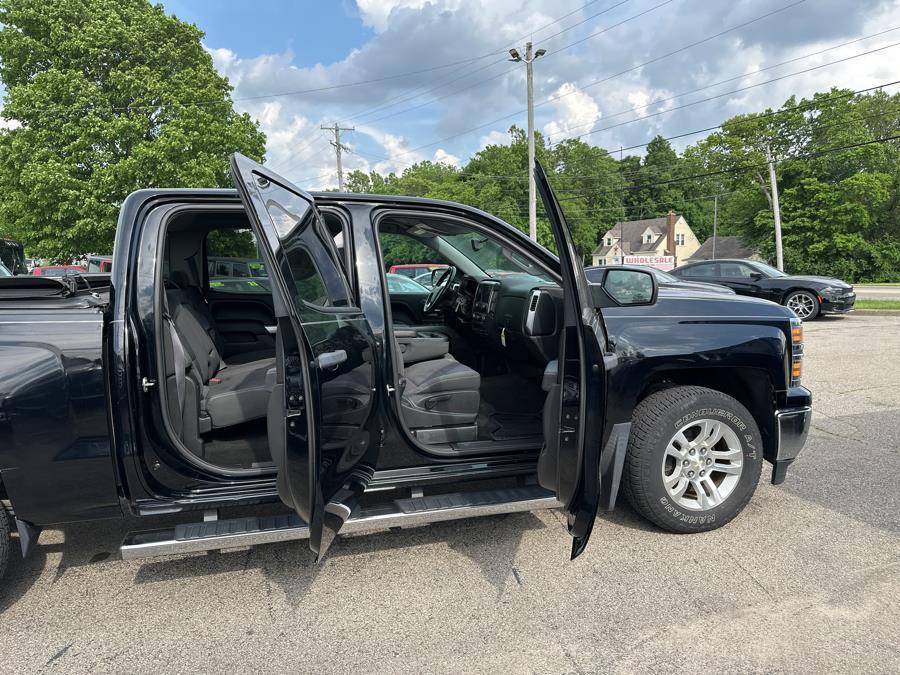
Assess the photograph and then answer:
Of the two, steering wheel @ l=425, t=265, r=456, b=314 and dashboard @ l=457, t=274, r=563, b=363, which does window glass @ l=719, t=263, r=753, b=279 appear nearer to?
steering wheel @ l=425, t=265, r=456, b=314

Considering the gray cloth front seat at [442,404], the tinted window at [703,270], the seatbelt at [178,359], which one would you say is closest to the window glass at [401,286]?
the gray cloth front seat at [442,404]

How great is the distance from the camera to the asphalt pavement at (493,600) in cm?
226

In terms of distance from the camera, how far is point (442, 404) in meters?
3.13

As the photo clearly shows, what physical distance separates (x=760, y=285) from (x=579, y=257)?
40.7ft

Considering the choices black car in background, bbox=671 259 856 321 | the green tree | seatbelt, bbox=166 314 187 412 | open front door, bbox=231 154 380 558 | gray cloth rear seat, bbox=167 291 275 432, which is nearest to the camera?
open front door, bbox=231 154 380 558

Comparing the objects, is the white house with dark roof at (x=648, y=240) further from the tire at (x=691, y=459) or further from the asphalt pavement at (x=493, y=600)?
the asphalt pavement at (x=493, y=600)

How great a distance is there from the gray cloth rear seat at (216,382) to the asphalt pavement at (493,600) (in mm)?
744

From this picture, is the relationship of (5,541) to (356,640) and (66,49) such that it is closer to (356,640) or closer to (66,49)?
(356,640)

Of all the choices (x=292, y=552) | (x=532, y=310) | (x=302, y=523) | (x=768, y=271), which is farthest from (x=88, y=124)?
(x=768, y=271)

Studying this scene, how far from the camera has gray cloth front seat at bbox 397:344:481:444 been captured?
3.04 m

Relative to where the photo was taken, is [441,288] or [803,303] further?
[803,303]

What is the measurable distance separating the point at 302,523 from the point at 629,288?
2002 millimetres

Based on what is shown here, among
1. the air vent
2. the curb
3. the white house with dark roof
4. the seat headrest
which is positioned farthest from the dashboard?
the white house with dark roof

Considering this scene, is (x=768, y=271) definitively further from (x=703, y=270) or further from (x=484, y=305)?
(x=484, y=305)
